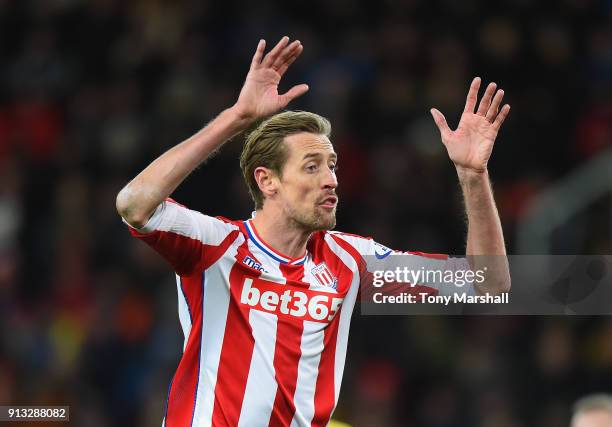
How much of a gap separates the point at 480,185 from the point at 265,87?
1.05 m

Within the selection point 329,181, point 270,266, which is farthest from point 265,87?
point 270,266

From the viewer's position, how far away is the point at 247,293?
4996mm

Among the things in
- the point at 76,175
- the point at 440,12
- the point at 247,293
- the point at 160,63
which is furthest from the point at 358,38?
the point at 247,293

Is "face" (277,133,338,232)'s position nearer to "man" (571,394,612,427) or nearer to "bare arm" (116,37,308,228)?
"bare arm" (116,37,308,228)

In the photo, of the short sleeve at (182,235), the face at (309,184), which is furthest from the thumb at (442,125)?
the short sleeve at (182,235)

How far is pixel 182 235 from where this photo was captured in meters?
4.77

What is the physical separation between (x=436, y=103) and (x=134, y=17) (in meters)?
3.66

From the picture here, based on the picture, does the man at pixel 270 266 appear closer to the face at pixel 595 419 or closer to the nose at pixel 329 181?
the nose at pixel 329 181

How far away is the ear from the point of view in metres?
5.24

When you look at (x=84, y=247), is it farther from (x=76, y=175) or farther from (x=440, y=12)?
(x=440, y=12)

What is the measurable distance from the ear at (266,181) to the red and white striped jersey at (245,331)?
0.24 m

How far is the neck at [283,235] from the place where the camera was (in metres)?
5.15

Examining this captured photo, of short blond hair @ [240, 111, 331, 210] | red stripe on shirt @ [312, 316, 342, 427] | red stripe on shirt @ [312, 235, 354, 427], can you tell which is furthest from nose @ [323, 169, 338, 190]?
red stripe on shirt @ [312, 316, 342, 427]

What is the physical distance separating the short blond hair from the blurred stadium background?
474cm
